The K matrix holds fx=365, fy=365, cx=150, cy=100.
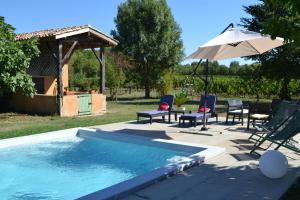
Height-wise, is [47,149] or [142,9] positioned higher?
[142,9]

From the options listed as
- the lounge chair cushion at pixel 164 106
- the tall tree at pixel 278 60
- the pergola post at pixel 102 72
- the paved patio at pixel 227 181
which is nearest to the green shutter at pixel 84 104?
the pergola post at pixel 102 72

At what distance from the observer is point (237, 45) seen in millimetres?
12164

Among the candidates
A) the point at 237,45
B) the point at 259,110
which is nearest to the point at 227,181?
the point at 259,110

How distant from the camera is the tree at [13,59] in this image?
1571cm

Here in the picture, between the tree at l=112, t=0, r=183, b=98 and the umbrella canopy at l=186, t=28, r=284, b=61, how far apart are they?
19.7 m

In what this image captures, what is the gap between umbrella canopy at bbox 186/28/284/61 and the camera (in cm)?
1060

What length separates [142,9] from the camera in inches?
1298

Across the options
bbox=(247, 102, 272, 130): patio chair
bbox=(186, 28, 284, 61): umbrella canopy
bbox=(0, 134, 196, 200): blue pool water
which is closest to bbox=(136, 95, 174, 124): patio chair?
bbox=(0, 134, 196, 200): blue pool water

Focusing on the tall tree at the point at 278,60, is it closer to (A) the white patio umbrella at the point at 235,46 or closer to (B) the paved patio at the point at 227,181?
(A) the white patio umbrella at the point at 235,46

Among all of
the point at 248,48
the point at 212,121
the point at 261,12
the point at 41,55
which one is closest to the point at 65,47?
the point at 41,55

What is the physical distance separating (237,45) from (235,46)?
3.7 inches

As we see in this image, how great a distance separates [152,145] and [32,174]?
346 centimetres

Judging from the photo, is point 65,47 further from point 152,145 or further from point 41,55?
point 152,145

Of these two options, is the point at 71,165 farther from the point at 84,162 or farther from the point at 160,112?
the point at 160,112
